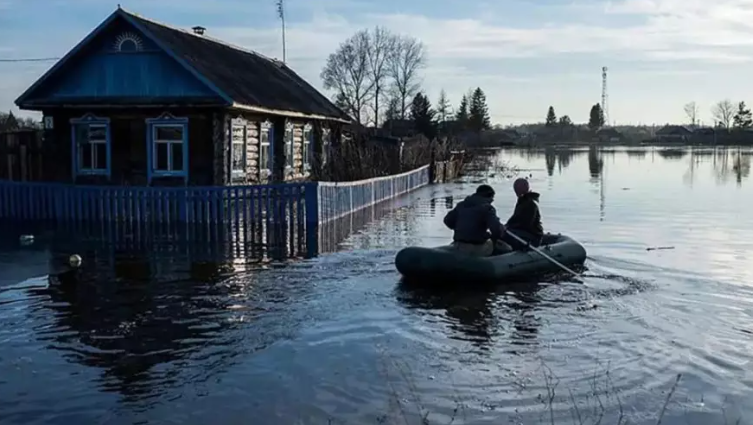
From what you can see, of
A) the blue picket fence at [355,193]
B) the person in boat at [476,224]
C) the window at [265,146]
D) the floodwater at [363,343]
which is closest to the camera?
the floodwater at [363,343]

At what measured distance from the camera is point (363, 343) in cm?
962

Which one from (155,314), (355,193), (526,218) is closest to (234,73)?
(355,193)

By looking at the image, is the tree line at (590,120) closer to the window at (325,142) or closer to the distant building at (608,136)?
the distant building at (608,136)

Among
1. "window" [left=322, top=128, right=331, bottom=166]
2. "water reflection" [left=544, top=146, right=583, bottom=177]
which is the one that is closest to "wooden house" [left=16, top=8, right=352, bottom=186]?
"window" [left=322, top=128, right=331, bottom=166]

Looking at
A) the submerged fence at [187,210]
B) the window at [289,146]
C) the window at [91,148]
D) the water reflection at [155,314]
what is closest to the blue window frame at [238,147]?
the window at [91,148]

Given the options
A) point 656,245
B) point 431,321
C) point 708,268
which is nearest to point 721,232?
point 656,245

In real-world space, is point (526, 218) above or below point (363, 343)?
above

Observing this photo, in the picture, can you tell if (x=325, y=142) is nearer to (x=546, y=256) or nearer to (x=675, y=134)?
(x=546, y=256)

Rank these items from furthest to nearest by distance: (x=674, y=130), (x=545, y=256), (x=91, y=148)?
(x=674, y=130) < (x=91, y=148) < (x=545, y=256)

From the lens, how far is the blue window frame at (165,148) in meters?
25.3

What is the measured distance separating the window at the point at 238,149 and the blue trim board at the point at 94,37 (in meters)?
2.34

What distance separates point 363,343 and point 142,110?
1775 centimetres

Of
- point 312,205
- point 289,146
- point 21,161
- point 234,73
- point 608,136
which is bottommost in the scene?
point 312,205

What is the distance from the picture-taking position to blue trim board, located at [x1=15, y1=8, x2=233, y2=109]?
23.8 metres
